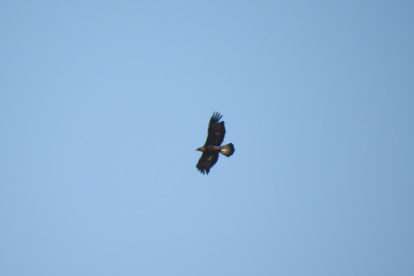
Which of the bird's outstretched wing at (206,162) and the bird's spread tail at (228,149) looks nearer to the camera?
the bird's spread tail at (228,149)

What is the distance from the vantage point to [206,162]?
2594 cm

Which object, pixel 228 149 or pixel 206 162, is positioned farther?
pixel 206 162

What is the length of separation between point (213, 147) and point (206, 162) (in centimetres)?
102

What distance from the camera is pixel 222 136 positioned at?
24984mm

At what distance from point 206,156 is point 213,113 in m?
2.33

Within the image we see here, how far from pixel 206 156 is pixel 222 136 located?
4.97 feet

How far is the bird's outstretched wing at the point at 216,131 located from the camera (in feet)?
81.0

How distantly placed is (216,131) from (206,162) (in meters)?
1.88

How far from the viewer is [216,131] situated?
24.8 m

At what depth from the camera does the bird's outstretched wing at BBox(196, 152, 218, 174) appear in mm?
25812

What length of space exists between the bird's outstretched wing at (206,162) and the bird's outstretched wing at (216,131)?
31.2 inches

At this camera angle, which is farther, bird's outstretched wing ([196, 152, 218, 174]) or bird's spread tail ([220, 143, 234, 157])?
bird's outstretched wing ([196, 152, 218, 174])

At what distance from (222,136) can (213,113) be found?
1.14 metres

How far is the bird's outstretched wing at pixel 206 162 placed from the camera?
25812 millimetres
